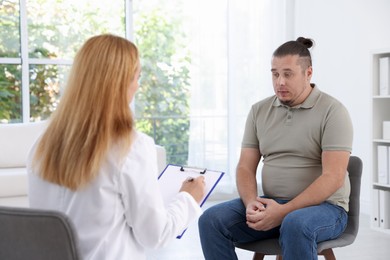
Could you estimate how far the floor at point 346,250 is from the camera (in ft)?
11.6

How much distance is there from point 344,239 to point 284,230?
0.99ft

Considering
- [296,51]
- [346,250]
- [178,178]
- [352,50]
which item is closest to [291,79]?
[296,51]

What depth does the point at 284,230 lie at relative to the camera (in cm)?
218

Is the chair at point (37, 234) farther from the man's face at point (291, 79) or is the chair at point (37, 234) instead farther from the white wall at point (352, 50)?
the white wall at point (352, 50)

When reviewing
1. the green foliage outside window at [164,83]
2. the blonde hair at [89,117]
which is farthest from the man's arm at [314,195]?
the green foliage outside window at [164,83]

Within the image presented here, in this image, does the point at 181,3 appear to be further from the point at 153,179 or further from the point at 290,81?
the point at 153,179

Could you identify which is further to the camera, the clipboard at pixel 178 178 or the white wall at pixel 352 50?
the white wall at pixel 352 50

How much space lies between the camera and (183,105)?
6.07m

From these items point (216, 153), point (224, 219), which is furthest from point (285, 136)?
point (216, 153)

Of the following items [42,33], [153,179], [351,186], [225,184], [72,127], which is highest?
[42,33]

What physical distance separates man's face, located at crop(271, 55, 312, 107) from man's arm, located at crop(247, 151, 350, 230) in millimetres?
306

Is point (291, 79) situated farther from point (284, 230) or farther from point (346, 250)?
point (346, 250)

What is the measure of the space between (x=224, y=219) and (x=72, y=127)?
1.10 metres

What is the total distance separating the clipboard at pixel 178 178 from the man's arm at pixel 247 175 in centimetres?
52
